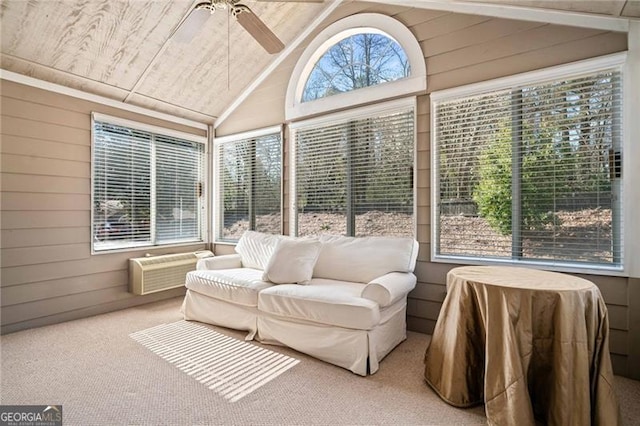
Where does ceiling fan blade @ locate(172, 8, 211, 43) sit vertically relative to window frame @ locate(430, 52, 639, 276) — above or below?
above

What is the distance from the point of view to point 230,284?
296 centimetres

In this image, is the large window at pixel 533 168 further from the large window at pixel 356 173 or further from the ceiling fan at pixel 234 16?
the ceiling fan at pixel 234 16

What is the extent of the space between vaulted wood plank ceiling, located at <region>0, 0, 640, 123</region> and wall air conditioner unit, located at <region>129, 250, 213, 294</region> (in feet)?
6.63

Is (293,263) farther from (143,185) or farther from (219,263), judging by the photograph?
(143,185)

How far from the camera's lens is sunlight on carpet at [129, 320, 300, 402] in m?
2.12

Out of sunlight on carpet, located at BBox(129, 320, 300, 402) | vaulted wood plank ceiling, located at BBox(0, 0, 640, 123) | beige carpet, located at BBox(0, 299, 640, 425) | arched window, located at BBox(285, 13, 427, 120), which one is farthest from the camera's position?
arched window, located at BBox(285, 13, 427, 120)

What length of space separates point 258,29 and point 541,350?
9.55ft

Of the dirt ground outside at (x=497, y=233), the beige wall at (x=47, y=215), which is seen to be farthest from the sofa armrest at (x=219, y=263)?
the beige wall at (x=47, y=215)

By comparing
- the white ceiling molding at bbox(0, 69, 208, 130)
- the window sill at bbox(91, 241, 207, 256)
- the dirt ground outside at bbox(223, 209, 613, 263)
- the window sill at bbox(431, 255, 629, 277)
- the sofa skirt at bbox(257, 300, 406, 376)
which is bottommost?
the sofa skirt at bbox(257, 300, 406, 376)

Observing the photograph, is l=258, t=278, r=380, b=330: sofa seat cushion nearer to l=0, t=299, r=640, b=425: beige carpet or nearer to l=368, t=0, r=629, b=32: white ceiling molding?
l=0, t=299, r=640, b=425: beige carpet

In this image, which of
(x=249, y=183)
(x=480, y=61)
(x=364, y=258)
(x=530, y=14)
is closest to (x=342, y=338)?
(x=364, y=258)

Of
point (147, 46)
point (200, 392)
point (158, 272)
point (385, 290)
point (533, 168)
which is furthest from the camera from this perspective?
point (158, 272)

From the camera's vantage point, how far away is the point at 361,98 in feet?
11.1

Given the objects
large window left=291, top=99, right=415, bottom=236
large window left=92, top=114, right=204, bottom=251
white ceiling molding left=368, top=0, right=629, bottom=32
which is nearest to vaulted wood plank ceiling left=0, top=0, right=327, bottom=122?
large window left=92, top=114, right=204, bottom=251
